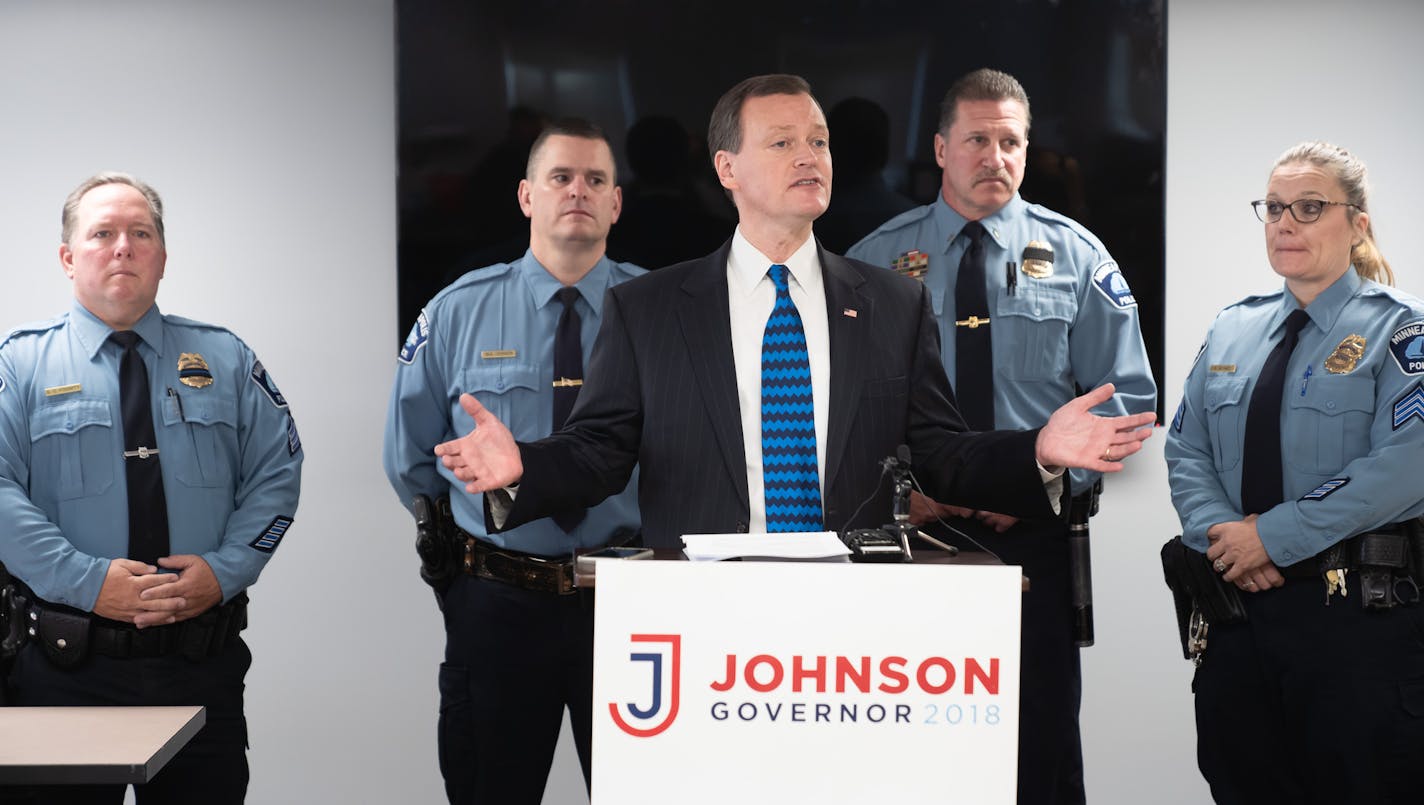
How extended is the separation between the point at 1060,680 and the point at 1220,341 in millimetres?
1014

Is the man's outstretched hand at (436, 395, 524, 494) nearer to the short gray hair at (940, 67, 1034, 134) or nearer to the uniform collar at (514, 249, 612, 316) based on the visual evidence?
the uniform collar at (514, 249, 612, 316)

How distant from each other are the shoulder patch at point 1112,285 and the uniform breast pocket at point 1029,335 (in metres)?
0.18

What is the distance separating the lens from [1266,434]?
3150 millimetres

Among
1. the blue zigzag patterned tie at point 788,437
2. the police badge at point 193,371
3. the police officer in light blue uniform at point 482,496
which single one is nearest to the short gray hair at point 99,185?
the police badge at point 193,371

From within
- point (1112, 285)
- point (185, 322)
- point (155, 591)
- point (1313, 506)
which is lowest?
point (155, 591)

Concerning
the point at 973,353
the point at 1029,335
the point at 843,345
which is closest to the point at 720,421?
the point at 843,345

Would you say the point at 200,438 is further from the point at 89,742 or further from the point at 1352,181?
the point at 1352,181

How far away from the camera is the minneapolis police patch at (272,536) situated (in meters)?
3.24

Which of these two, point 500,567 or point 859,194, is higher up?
point 859,194

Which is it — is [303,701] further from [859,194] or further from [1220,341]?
[1220,341]

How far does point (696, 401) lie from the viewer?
2.54 metres

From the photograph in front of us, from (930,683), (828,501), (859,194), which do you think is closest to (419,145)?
(859,194)

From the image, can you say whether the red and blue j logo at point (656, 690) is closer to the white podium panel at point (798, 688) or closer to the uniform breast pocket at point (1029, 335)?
the white podium panel at point (798, 688)

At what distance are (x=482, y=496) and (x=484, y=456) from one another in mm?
867
